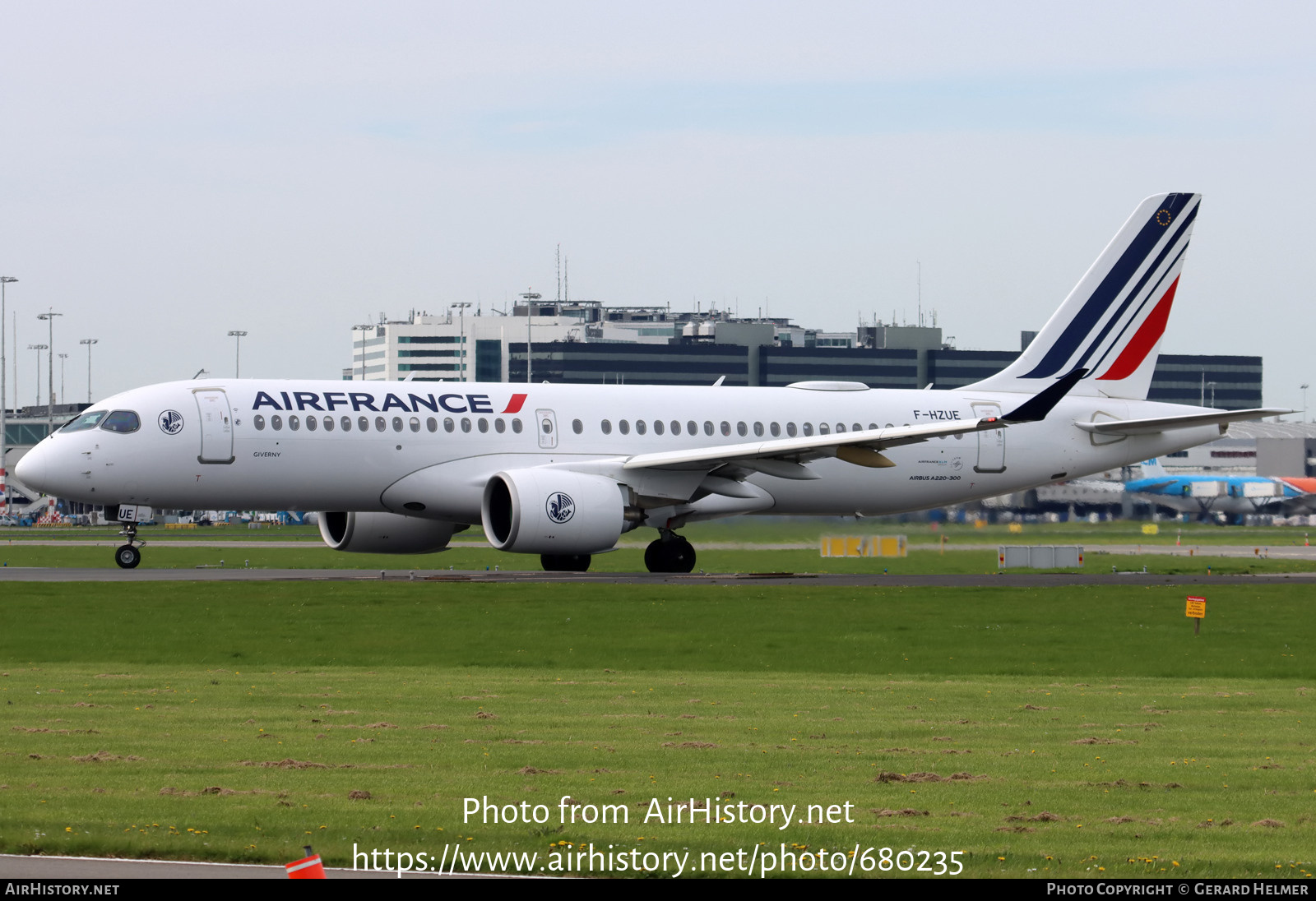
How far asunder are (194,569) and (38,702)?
24.2 metres

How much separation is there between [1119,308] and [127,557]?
26470 millimetres

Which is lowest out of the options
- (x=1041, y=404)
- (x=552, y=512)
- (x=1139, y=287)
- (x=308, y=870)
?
(x=552, y=512)

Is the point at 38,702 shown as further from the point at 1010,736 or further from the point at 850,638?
the point at 850,638

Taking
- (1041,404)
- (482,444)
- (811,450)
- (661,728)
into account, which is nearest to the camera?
(661,728)

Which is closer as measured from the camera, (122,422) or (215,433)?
(215,433)

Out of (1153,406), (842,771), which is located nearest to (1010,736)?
(842,771)

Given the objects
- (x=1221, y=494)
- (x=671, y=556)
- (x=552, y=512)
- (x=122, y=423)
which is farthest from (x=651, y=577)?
(x=1221, y=494)

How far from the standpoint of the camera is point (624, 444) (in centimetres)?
4022

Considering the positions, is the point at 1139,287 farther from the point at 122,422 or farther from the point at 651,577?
the point at 122,422

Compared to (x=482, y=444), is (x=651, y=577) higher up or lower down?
lower down

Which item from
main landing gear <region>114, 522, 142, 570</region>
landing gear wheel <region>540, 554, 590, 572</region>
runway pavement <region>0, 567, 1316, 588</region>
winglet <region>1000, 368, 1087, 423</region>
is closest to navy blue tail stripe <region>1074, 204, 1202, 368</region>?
runway pavement <region>0, 567, 1316, 588</region>

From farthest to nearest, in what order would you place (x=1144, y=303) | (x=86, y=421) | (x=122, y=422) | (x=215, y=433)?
1. (x=1144, y=303)
2. (x=86, y=421)
3. (x=122, y=422)
4. (x=215, y=433)

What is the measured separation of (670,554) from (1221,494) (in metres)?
49.3

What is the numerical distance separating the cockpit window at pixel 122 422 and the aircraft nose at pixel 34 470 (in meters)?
1.52
